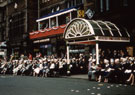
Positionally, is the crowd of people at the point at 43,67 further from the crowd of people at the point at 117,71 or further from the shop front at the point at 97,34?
the crowd of people at the point at 117,71

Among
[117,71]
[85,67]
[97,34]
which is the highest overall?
[97,34]

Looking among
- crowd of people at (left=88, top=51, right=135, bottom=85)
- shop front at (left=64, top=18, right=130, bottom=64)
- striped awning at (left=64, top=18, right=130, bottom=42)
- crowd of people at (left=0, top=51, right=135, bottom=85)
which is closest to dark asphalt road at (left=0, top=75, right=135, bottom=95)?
crowd of people at (left=88, top=51, right=135, bottom=85)

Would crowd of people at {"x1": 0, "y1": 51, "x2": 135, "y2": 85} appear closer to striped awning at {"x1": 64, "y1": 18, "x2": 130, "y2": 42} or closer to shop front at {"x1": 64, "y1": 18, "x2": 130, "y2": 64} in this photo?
shop front at {"x1": 64, "y1": 18, "x2": 130, "y2": 64}

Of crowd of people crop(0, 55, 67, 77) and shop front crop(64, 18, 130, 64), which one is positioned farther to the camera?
crowd of people crop(0, 55, 67, 77)

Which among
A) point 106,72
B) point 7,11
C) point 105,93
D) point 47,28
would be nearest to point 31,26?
point 47,28

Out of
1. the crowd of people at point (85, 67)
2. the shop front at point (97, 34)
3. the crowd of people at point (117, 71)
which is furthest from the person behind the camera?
the shop front at point (97, 34)

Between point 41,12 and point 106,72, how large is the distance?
924 inches

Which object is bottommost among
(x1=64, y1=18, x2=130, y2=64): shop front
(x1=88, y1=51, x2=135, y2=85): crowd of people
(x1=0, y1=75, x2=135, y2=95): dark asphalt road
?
(x1=0, y1=75, x2=135, y2=95): dark asphalt road

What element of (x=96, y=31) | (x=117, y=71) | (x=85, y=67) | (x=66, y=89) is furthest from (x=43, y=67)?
(x=66, y=89)

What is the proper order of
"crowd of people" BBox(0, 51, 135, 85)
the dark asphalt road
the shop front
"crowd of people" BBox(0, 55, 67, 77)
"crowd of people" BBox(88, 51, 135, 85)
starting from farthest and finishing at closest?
1. "crowd of people" BBox(0, 55, 67, 77)
2. the shop front
3. "crowd of people" BBox(0, 51, 135, 85)
4. "crowd of people" BBox(88, 51, 135, 85)
5. the dark asphalt road

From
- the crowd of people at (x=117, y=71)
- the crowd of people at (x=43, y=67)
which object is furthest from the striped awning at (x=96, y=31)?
the crowd of people at (x=117, y=71)

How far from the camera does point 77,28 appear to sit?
2311 centimetres

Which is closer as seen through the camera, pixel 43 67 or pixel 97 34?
pixel 97 34

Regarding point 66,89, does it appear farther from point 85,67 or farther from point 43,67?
point 85,67
